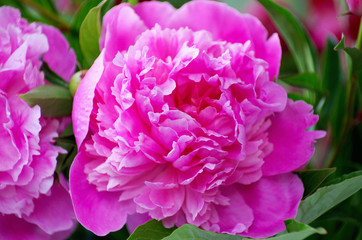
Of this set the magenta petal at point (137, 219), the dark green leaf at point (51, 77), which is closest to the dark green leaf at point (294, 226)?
the magenta petal at point (137, 219)

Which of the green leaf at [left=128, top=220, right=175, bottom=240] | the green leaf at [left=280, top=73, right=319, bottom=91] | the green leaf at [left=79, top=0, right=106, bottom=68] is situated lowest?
the green leaf at [left=128, top=220, right=175, bottom=240]

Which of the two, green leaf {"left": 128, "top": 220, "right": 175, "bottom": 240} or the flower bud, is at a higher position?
the flower bud

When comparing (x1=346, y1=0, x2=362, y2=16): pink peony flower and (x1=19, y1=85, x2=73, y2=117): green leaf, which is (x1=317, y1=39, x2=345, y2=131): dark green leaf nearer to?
(x1=346, y1=0, x2=362, y2=16): pink peony flower

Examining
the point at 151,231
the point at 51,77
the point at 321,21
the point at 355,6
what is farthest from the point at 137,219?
the point at 321,21

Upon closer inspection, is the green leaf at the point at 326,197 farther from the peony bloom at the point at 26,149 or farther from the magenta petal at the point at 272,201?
the peony bloom at the point at 26,149

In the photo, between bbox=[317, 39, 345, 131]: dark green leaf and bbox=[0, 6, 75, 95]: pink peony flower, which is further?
bbox=[317, 39, 345, 131]: dark green leaf

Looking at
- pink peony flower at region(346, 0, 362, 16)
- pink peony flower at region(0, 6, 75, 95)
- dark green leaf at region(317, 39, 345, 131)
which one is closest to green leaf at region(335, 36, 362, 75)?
pink peony flower at region(346, 0, 362, 16)

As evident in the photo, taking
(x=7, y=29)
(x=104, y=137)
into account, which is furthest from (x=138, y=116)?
(x=7, y=29)
